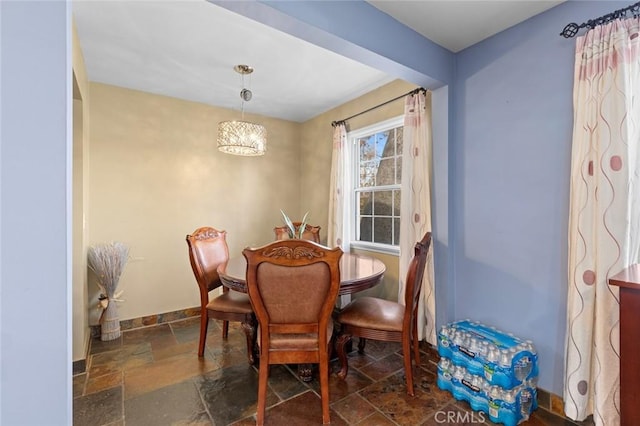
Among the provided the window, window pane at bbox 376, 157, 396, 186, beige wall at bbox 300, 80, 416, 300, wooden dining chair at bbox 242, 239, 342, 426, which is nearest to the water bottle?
wooden dining chair at bbox 242, 239, 342, 426

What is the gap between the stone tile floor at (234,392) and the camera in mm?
1675

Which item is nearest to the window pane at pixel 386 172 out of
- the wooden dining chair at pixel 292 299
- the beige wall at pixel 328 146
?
the beige wall at pixel 328 146

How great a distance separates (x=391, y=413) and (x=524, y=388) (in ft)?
2.61

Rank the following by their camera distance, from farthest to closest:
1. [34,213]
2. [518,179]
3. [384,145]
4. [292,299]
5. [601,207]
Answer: [384,145] < [518,179] < [292,299] < [601,207] < [34,213]

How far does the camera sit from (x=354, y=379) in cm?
206

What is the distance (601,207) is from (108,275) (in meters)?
3.73

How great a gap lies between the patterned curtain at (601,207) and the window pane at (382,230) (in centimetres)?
163

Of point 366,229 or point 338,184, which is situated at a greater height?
point 338,184

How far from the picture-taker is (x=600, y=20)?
1496mm

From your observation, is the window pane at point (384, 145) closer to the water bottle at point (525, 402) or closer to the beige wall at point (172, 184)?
the beige wall at point (172, 184)

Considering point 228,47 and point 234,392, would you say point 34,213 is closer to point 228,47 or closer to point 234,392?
point 234,392

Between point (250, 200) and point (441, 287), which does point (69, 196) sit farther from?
point (250, 200)

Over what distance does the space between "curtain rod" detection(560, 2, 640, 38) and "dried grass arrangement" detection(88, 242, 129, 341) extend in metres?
3.81

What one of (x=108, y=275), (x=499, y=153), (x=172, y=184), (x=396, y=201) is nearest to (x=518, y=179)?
(x=499, y=153)
